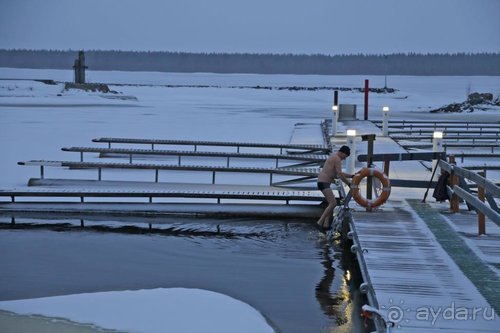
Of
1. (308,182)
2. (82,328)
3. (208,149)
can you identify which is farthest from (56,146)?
(82,328)

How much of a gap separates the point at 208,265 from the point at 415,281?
357cm

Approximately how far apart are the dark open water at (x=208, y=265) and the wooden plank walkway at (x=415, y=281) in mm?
575

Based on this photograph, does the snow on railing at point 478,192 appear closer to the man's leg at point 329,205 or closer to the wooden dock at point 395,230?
the wooden dock at point 395,230

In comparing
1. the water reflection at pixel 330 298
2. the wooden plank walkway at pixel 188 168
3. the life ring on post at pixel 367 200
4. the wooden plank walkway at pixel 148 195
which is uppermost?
the life ring on post at pixel 367 200

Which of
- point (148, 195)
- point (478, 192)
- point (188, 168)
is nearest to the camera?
point (478, 192)

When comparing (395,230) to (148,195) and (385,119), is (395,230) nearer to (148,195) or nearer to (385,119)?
(148,195)

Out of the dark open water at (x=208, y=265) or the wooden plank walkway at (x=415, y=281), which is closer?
the wooden plank walkway at (x=415, y=281)

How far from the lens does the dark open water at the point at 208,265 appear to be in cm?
927

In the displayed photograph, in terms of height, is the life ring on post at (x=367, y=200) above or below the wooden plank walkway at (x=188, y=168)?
above

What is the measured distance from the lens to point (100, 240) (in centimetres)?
1273

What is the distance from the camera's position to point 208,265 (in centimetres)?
1106

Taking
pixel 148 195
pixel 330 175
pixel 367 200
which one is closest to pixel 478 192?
pixel 367 200

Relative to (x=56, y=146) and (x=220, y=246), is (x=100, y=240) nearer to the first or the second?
(x=220, y=246)

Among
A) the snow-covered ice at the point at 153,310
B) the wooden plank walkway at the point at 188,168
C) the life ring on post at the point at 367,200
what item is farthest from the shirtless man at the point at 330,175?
A: the wooden plank walkway at the point at 188,168
